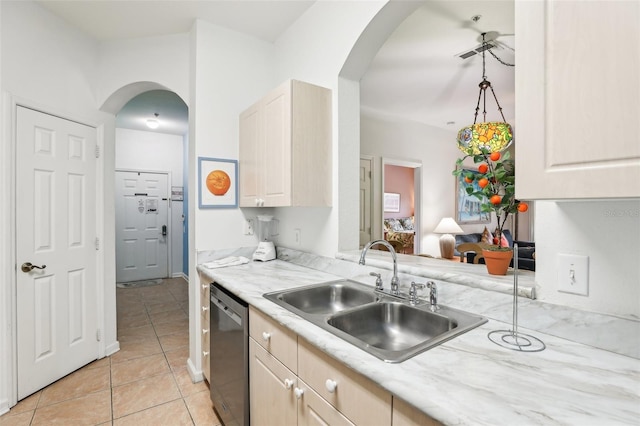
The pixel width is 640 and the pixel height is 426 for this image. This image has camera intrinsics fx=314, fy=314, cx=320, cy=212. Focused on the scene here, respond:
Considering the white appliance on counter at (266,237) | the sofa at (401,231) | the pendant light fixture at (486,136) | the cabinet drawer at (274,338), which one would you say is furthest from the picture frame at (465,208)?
the cabinet drawer at (274,338)

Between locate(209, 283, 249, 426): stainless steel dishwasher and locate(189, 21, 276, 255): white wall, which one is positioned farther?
locate(189, 21, 276, 255): white wall

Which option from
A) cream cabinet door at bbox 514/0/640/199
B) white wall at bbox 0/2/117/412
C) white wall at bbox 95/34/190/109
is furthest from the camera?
white wall at bbox 95/34/190/109

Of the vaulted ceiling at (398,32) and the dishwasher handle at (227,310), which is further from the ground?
the vaulted ceiling at (398,32)

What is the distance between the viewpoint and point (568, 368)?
0.86 m

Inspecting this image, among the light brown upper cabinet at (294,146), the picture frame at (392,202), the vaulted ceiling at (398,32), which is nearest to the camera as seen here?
the light brown upper cabinet at (294,146)

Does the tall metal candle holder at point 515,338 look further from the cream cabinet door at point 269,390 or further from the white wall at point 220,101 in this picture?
the white wall at point 220,101

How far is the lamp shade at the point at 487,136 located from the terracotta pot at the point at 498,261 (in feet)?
5.38

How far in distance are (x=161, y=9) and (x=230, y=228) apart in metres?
1.67

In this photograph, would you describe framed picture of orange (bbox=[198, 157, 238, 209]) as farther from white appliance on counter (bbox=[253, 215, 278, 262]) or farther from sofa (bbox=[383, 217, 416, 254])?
sofa (bbox=[383, 217, 416, 254])

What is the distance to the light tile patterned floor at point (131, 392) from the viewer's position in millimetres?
1960

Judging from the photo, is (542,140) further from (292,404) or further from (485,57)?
(485,57)

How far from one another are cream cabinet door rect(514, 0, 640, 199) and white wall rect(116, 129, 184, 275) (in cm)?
583

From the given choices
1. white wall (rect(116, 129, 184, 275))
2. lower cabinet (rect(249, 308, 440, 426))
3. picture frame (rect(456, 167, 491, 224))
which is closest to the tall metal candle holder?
lower cabinet (rect(249, 308, 440, 426))

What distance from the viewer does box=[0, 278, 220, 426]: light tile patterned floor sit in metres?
1.96
